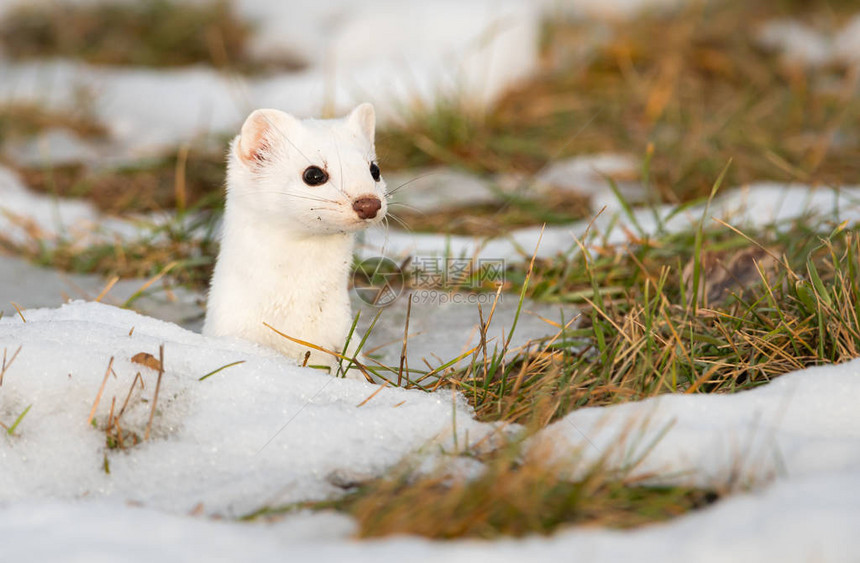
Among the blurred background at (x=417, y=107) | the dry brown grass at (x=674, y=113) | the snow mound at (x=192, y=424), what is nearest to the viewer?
the snow mound at (x=192, y=424)

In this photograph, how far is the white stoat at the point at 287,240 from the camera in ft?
8.92

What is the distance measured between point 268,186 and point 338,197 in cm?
28

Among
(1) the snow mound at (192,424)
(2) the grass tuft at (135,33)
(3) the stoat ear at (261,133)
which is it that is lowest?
(1) the snow mound at (192,424)

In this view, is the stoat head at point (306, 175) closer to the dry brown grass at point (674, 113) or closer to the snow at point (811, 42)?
the dry brown grass at point (674, 113)

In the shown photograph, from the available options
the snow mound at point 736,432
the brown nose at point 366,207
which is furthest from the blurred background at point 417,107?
the snow mound at point 736,432

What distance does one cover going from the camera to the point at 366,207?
8.55 feet

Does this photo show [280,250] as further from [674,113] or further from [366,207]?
[674,113]

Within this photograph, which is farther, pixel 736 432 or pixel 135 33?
pixel 135 33

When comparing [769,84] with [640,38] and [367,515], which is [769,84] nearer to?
[640,38]

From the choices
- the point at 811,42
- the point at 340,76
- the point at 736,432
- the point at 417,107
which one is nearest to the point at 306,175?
the point at 736,432
